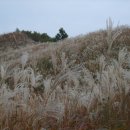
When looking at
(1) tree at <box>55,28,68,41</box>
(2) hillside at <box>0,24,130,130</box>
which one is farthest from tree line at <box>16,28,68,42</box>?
(2) hillside at <box>0,24,130,130</box>

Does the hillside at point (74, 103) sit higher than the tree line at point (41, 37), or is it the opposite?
the tree line at point (41, 37)

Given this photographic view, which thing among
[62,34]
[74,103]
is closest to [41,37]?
[62,34]

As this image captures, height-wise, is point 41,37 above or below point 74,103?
above

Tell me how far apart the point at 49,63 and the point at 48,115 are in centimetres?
1712

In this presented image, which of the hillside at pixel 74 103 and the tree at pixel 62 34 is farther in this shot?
the tree at pixel 62 34

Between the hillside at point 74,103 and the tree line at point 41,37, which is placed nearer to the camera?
the hillside at point 74,103

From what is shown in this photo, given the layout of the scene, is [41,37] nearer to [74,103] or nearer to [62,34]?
[62,34]

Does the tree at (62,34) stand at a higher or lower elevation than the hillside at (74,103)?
higher

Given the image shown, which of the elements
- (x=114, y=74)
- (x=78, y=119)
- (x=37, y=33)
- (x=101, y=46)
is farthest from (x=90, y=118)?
(x=37, y=33)

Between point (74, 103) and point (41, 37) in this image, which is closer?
point (74, 103)

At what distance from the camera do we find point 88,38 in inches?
973

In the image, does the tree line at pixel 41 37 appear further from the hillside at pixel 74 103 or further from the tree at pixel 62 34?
the hillside at pixel 74 103

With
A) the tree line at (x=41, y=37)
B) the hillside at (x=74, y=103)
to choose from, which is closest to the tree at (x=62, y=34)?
the tree line at (x=41, y=37)

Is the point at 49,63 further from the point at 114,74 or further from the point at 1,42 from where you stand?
the point at 1,42
